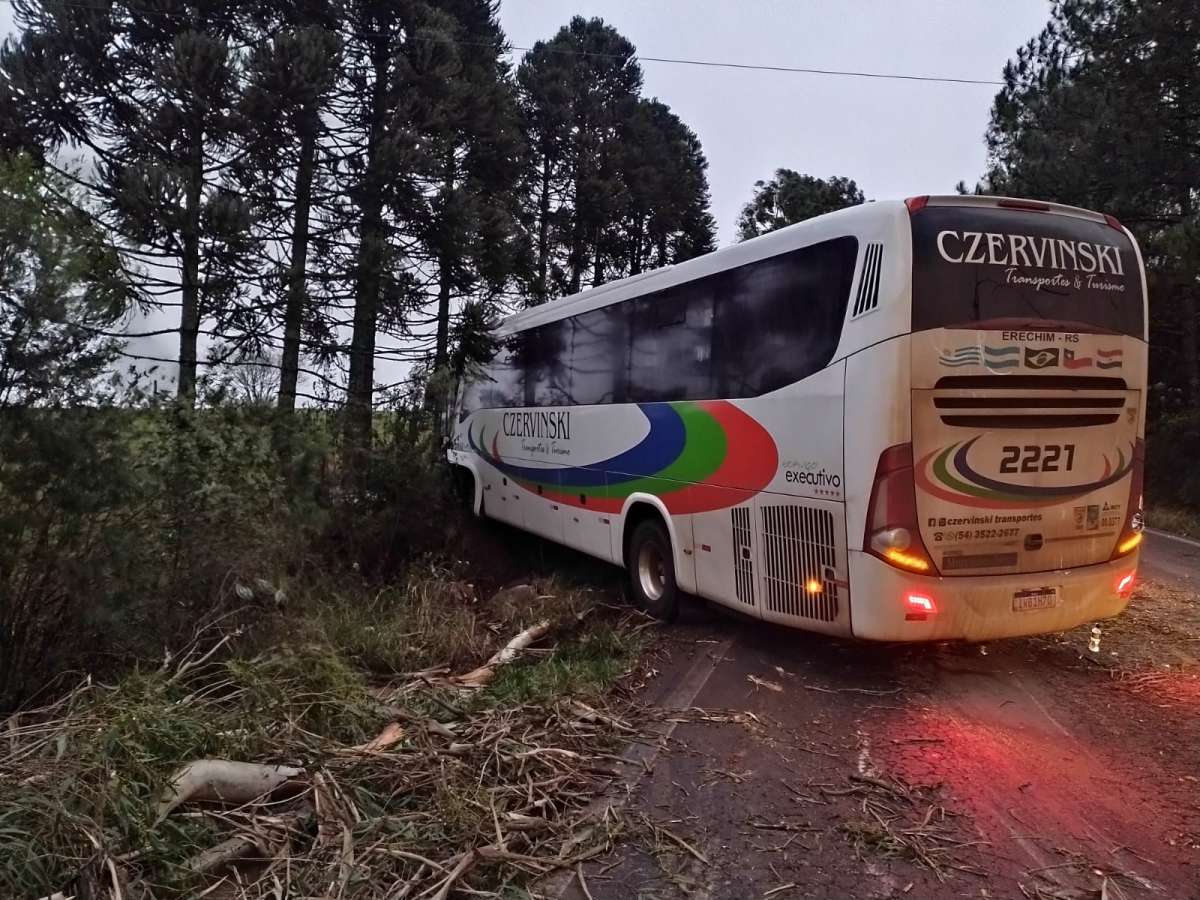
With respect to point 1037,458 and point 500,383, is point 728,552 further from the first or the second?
point 500,383

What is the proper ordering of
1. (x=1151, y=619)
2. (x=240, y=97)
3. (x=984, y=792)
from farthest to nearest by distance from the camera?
(x=240, y=97) → (x=1151, y=619) → (x=984, y=792)

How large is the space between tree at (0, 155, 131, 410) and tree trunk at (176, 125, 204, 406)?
217 inches

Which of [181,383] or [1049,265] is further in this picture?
[181,383]

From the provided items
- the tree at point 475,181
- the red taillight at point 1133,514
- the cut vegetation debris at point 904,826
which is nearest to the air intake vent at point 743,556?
the cut vegetation debris at point 904,826

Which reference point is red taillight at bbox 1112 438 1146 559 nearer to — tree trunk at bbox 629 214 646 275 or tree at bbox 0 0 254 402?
tree at bbox 0 0 254 402

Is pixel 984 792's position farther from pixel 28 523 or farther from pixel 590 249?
pixel 590 249

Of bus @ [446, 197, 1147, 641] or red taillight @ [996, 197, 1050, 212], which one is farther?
red taillight @ [996, 197, 1050, 212]

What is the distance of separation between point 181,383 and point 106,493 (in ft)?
9.70

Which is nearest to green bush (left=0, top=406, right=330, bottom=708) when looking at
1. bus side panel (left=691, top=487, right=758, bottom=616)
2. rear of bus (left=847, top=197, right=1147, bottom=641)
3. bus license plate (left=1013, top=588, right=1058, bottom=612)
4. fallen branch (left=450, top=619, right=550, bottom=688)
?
fallen branch (left=450, top=619, right=550, bottom=688)

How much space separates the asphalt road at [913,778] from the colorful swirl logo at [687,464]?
1.33 metres

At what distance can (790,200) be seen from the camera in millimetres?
36281

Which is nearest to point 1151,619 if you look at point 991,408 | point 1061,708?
point 1061,708

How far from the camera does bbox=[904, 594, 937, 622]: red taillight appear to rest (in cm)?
554

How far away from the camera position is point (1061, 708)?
570cm
